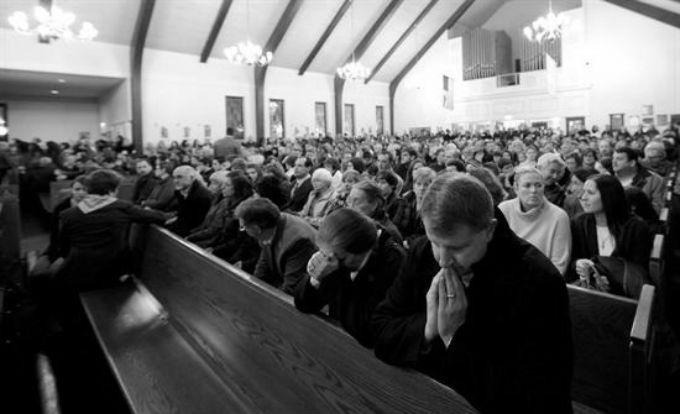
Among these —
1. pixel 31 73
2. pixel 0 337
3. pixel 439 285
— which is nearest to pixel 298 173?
pixel 0 337

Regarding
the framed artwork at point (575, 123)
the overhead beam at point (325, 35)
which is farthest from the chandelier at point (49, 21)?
the framed artwork at point (575, 123)

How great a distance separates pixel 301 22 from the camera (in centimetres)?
1652

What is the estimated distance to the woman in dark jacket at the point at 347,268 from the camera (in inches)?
74.4

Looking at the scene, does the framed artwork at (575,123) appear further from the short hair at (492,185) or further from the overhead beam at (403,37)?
the short hair at (492,185)

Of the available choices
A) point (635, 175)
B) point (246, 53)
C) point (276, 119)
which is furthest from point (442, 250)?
point (276, 119)

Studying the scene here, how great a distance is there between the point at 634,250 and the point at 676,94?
57.9ft

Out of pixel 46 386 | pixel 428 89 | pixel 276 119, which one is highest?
pixel 428 89

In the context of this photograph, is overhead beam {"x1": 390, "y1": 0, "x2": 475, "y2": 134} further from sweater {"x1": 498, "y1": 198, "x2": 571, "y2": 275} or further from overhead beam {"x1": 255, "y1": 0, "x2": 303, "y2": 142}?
sweater {"x1": 498, "y1": 198, "x2": 571, "y2": 275}

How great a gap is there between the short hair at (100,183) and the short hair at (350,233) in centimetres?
284

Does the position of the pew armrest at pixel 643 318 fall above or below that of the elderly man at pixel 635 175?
below

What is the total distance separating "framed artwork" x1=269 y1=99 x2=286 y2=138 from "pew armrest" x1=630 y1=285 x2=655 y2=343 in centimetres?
1768

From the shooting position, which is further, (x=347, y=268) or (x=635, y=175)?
(x=635, y=175)

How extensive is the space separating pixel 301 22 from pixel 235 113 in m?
4.02

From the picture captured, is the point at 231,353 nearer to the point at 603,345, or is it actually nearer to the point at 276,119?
the point at 603,345
